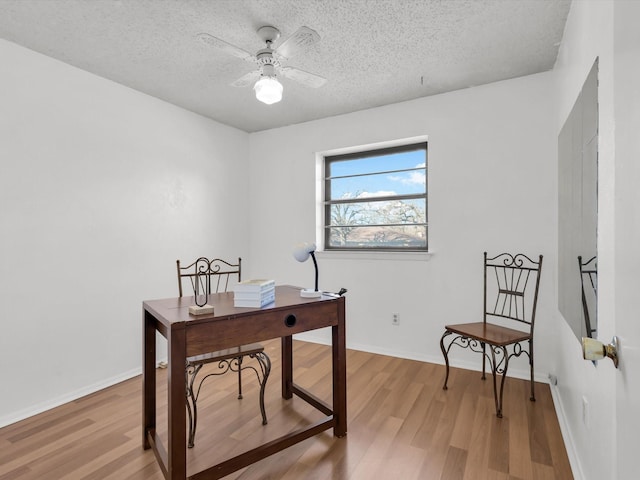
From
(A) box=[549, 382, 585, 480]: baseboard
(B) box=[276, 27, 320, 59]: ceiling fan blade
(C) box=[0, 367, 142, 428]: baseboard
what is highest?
(B) box=[276, 27, 320, 59]: ceiling fan blade

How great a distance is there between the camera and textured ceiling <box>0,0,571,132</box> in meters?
1.98

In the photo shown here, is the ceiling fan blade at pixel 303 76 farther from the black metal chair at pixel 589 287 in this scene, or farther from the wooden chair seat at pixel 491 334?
the wooden chair seat at pixel 491 334

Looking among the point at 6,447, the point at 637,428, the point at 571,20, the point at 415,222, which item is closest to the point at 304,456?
the point at 637,428

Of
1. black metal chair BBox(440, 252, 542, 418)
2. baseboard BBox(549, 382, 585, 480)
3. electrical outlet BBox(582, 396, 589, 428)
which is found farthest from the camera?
black metal chair BBox(440, 252, 542, 418)

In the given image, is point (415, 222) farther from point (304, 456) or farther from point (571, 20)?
point (304, 456)

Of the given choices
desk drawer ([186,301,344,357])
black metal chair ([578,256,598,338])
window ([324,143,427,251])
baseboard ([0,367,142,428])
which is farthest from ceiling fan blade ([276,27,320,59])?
baseboard ([0,367,142,428])

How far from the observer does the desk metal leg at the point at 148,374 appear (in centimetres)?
191

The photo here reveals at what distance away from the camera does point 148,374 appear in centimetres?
192

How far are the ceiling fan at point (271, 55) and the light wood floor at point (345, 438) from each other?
6.72ft

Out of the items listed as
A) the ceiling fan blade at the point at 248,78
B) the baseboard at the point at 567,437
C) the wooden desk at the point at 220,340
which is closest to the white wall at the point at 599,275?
the baseboard at the point at 567,437

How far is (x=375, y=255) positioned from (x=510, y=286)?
122 centimetres

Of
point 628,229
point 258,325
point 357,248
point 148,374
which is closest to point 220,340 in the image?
point 258,325

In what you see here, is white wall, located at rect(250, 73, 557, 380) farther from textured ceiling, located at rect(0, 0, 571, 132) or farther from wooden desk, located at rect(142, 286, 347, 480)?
wooden desk, located at rect(142, 286, 347, 480)

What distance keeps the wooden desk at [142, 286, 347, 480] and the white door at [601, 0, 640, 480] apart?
1.32 m
